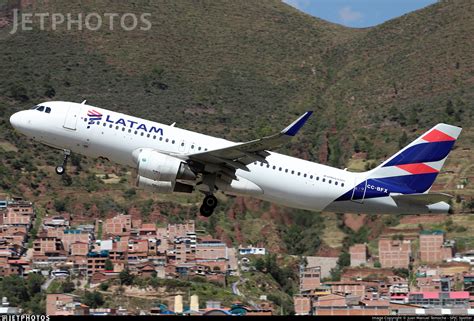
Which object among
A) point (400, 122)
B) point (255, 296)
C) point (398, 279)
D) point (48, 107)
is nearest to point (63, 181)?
point (255, 296)

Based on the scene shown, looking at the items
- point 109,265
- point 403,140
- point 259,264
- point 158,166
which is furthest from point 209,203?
point 403,140

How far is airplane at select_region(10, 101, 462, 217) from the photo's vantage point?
5369 cm

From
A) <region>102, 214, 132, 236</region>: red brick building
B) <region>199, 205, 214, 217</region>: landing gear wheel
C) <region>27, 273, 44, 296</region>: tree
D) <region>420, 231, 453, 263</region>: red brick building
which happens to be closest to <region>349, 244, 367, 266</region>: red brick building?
<region>420, 231, 453, 263</region>: red brick building

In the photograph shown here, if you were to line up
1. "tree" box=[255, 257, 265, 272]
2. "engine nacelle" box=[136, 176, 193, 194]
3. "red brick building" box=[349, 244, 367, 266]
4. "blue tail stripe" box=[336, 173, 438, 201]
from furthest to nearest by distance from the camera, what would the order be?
1. "tree" box=[255, 257, 265, 272]
2. "red brick building" box=[349, 244, 367, 266]
3. "blue tail stripe" box=[336, 173, 438, 201]
4. "engine nacelle" box=[136, 176, 193, 194]

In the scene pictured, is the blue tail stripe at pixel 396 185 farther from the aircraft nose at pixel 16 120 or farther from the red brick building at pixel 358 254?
the red brick building at pixel 358 254

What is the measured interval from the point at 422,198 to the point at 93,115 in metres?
17.4

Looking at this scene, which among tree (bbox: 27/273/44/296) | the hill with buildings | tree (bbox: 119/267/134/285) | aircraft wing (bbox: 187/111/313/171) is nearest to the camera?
aircraft wing (bbox: 187/111/313/171)

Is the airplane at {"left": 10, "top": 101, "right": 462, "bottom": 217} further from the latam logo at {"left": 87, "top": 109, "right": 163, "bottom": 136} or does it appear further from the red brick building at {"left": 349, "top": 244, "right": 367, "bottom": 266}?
the red brick building at {"left": 349, "top": 244, "right": 367, "bottom": 266}

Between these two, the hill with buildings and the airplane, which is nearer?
the airplane

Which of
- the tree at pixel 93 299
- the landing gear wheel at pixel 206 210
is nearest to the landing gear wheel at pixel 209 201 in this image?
the landing gear wheel at pixel 206 210

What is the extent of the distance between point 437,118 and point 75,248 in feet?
210

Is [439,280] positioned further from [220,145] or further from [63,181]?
[220,145]

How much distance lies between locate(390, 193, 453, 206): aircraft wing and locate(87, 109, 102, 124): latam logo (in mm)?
15984

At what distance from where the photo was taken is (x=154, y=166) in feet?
174
